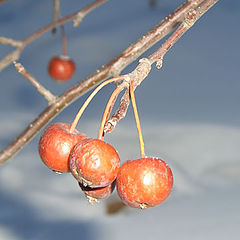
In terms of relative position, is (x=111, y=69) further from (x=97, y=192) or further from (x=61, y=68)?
(x=61, y=68)

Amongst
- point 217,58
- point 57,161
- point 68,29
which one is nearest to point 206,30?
point 217,58

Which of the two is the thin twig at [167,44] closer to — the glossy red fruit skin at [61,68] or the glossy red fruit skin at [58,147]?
the glossy red fruit skin at [58,147]

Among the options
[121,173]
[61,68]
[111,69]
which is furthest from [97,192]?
[61,68]

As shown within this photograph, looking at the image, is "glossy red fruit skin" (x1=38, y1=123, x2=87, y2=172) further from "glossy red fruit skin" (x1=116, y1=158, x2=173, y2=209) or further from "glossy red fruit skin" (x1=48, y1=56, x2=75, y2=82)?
"glossy red fruit skin" (x1=48, y1=56, x2=75, y2=82)

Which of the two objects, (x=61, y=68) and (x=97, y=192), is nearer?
(x=97, y=192)

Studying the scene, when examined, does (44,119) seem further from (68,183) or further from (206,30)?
(206,30)

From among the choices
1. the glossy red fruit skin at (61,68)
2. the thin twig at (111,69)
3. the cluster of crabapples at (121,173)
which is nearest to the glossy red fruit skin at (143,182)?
the cluster of crabapples at (121,173)
